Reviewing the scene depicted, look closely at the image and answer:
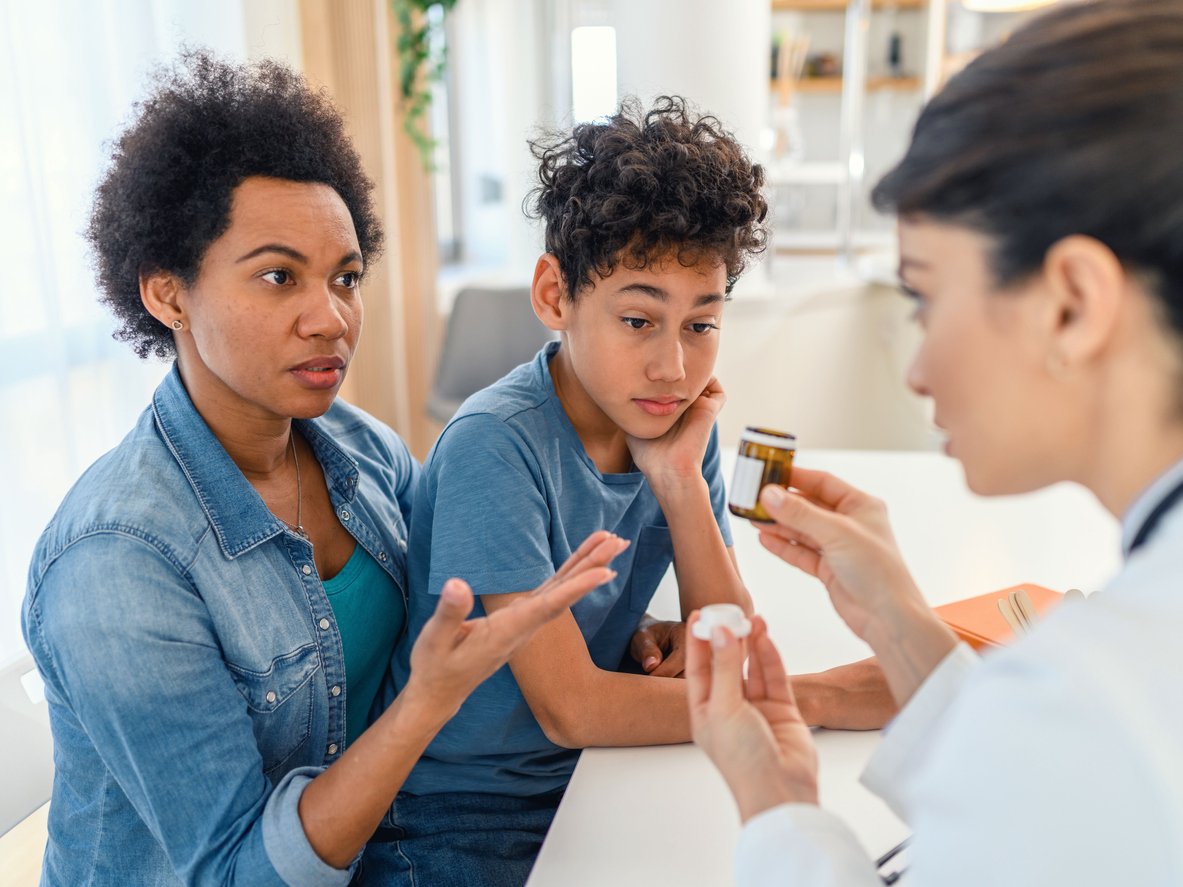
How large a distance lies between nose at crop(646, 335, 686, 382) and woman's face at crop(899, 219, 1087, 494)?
524mm

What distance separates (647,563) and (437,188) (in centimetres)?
308

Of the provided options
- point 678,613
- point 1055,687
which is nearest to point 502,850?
point 678,613

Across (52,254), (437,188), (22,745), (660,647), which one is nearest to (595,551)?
(660,647)

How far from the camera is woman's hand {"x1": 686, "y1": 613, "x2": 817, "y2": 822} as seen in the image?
0.82 meters

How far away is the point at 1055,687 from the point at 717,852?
477 millimetres

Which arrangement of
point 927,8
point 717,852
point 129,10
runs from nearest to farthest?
point 717,852
point 129,10
point 927,8

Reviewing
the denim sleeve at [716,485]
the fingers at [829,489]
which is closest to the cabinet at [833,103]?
the denim sleeve at [716,485]

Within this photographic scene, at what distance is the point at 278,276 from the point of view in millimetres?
1205

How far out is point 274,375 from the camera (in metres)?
1.20

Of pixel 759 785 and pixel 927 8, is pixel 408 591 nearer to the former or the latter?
pixel 759 785

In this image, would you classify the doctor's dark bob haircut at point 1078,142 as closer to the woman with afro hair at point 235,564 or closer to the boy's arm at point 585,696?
the woman with afro hair at point 235,564

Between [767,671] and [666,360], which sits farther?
[666,360]

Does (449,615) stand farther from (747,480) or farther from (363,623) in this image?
(363,623)

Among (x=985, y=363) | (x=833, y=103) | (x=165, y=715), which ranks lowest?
(x=165, y=715)
